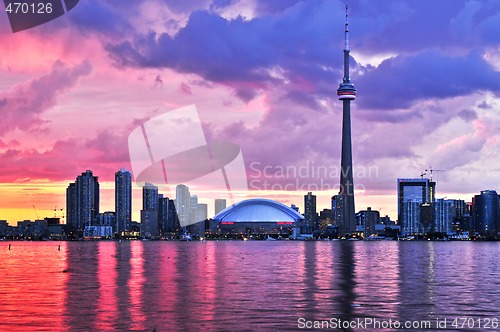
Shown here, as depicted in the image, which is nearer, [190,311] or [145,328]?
[145,328]

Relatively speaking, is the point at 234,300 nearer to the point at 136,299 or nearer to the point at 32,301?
the point at 136,299

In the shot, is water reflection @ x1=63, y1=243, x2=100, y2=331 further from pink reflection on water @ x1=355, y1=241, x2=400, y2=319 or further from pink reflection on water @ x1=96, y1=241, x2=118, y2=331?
pink reflection on water @ x1=355, y1=241, x2=400, y2=319

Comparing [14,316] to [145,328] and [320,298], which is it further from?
[320,298]

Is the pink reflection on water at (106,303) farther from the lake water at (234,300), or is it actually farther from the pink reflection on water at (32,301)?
the pink reflection on water at (32,301)

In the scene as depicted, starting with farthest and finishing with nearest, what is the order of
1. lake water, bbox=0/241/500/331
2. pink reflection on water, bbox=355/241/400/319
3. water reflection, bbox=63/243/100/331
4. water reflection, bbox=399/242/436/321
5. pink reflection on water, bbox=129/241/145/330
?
pink reflection on water, bbox=355/241/400/319, water reflection, bbox=399/242/436/321, lake water, bbox=0/241/500/331, water reflection, bbox=63/243/100/331, pink reflection on water, bbox=129/241/145/330

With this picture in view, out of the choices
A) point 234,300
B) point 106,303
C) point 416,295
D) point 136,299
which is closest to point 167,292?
point 136,299

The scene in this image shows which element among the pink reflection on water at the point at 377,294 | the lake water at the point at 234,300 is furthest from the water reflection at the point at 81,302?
the pink reflection on water at the point at 377,294

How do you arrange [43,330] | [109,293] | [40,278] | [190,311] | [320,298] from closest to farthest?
[43,330], [190,311], [320,298], [109,293], [40,278]

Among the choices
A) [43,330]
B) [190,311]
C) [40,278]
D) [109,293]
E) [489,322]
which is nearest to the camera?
[43,330]

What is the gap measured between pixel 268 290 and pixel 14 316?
27218mm

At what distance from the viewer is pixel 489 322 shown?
167 feet

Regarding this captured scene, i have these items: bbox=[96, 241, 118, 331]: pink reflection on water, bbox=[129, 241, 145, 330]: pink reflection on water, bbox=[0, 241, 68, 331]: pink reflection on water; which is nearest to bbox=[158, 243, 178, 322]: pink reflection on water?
bbox=[129, 241, 145, 330]: pink reflection on water

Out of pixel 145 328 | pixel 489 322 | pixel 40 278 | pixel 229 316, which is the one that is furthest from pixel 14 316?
pixel 40 278

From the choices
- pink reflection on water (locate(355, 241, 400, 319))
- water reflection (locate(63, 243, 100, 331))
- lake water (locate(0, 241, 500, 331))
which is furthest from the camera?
pink reflection on water (locate(355, 241, 400, 319))
